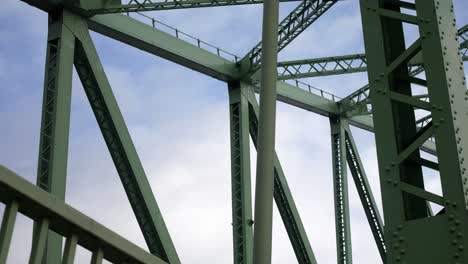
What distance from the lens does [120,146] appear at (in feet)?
54.5

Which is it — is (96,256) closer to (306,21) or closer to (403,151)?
(403,151)

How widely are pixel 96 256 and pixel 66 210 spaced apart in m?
0.40

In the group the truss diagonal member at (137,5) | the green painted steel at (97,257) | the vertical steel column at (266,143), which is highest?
the truss diagonal member at (137,5)

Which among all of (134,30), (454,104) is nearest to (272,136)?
(454,104)

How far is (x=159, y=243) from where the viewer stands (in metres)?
16.8

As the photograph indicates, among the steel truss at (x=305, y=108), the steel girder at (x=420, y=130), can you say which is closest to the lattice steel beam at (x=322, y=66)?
the steel truss at (x=305, y=108)

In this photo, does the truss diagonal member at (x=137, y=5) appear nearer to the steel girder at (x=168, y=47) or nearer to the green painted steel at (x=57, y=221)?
the steel girder at (x=168, y=47)

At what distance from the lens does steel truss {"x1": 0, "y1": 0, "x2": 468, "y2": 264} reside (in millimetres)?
5094

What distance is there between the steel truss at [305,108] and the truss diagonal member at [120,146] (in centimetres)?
3

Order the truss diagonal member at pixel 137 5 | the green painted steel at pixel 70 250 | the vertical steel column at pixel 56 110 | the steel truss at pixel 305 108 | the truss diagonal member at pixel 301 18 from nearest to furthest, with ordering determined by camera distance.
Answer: the green painted steel at pixel 70 250 < the steel truss at pixel 305 108 < the vertical steel column at pixel 56 110 < the truss diagonal member at pixel 137 5 < the truss diagonal member at pixel 301 18

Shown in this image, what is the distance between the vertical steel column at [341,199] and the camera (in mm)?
23984

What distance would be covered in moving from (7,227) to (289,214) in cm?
1822

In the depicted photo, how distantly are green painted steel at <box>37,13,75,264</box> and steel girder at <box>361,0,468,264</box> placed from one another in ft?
32.2

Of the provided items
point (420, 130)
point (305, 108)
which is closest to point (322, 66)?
point (305, 108)
